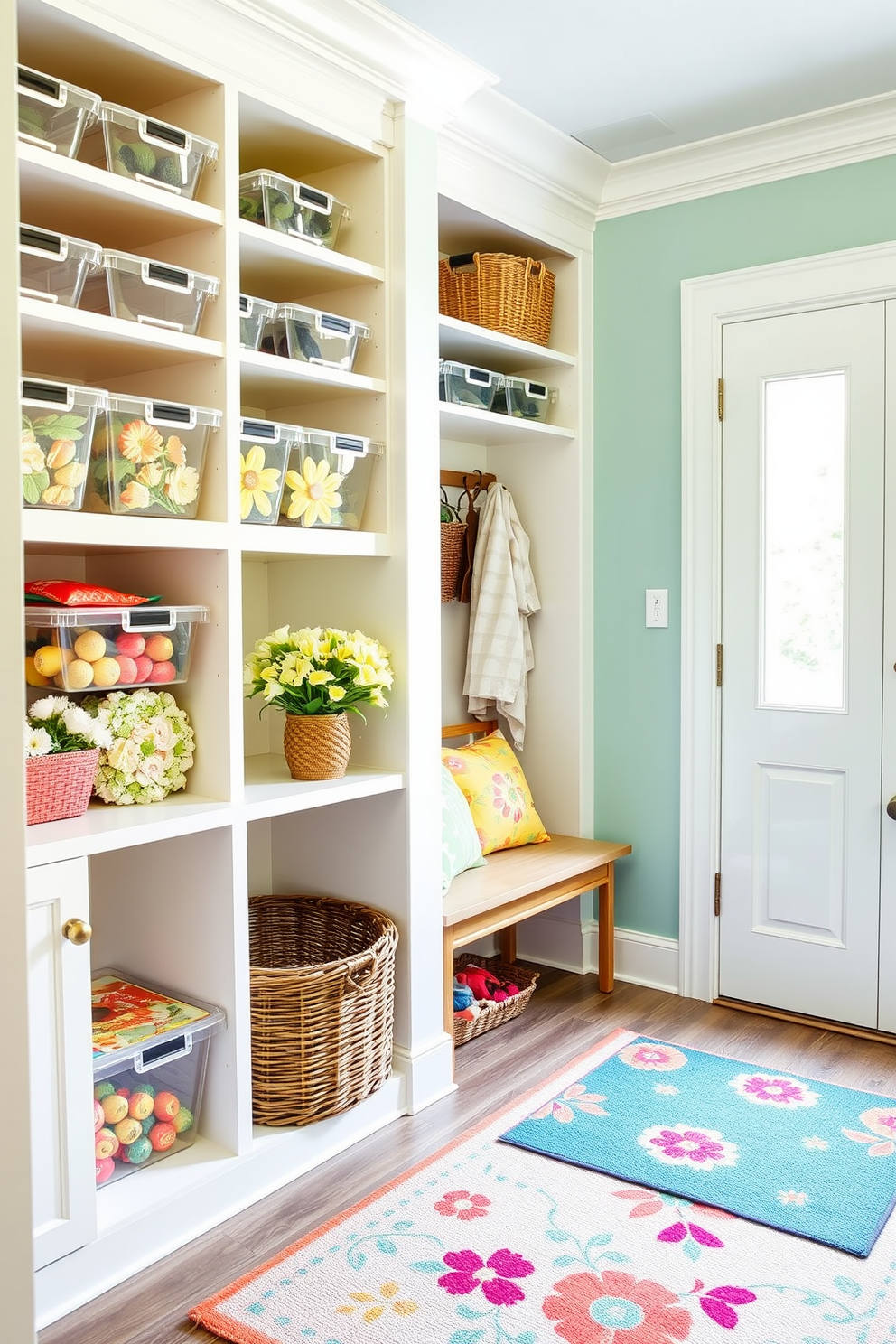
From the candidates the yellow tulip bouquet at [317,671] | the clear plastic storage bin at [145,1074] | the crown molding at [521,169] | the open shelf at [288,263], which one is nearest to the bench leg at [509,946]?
the yellow tulip bouquet at [317,671]

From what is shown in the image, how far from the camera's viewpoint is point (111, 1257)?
1931mm

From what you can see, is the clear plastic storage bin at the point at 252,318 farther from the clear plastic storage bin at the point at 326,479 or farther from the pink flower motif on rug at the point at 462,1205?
the pink flower motif on rug at the point at 462,1205

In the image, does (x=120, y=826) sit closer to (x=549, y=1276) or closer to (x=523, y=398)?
(x=549, y=1276)

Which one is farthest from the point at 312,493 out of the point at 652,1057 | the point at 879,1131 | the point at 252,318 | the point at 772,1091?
the point at 879,1131

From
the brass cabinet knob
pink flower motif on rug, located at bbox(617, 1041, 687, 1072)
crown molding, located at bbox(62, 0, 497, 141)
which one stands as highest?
crown molding, located at bbox(62, 0, 497, 141)

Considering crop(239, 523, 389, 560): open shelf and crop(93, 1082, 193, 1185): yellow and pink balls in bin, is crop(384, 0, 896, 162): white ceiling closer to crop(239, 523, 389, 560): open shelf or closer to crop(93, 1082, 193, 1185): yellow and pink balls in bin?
crop(239, 523, 389, 560): open shelf

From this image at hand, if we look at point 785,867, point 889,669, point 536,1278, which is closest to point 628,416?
point 889,669

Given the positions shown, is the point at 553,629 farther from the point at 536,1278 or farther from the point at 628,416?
the point at 536,1278

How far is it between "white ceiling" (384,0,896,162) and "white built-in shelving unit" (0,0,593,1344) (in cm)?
10

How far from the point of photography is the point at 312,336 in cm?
240

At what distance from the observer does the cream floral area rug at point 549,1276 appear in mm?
1800

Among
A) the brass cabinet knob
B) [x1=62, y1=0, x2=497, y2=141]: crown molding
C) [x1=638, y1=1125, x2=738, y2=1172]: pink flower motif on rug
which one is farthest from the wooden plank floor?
[x1=62, y1=0, x2=497, y2=141]: crown molding

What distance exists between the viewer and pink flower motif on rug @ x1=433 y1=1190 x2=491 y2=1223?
213cm

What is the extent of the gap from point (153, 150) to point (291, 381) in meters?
0.55
